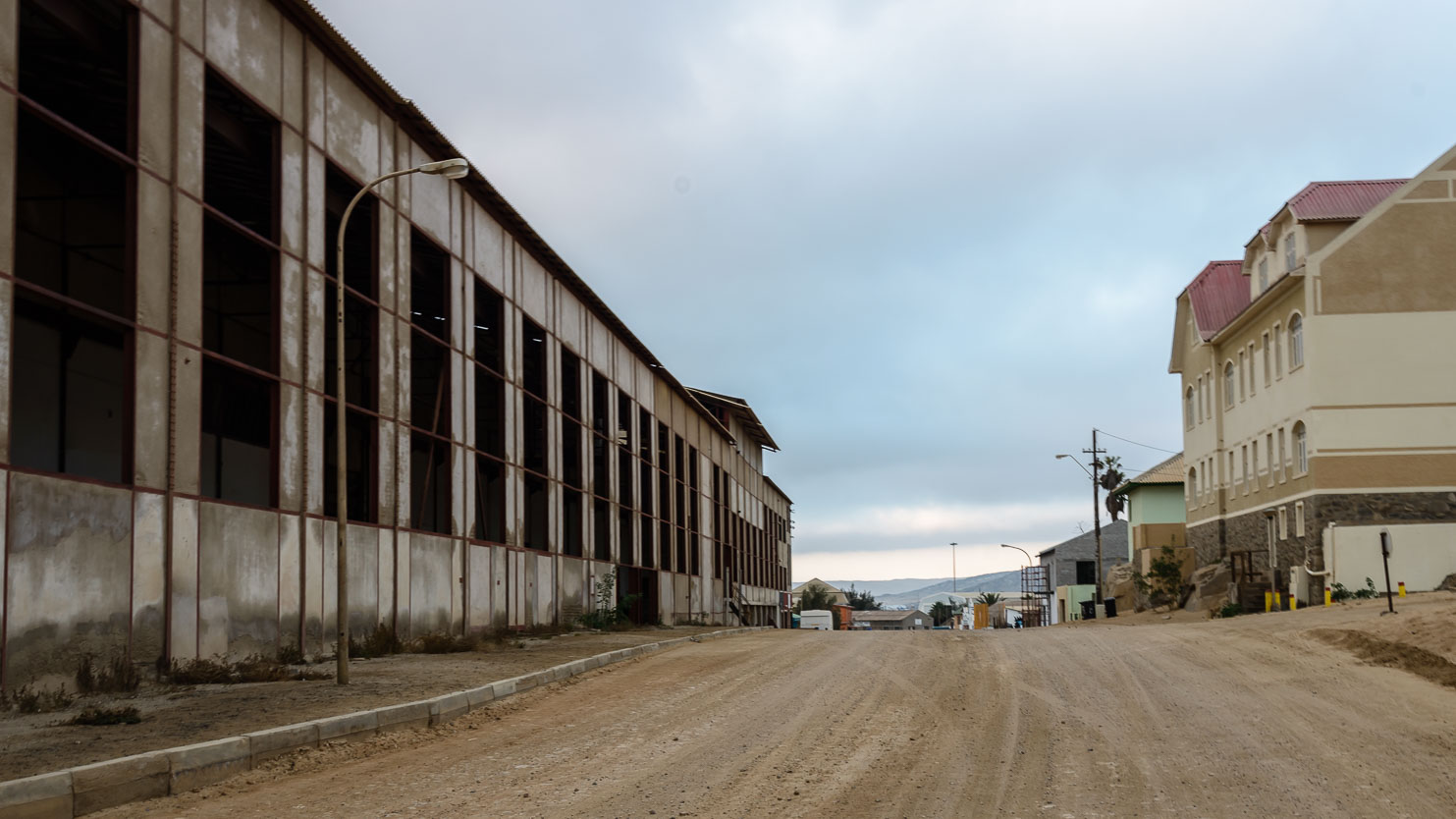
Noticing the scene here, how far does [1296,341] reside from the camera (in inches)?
1540

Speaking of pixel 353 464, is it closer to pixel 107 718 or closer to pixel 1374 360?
pixel 107 718

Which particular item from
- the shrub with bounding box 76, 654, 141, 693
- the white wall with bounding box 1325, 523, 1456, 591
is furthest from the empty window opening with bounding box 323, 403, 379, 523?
the white wall with bounding box 1325, 523, 1456, 591

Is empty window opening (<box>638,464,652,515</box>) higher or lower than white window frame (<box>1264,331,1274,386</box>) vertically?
lower

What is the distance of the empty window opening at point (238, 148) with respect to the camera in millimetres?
19609

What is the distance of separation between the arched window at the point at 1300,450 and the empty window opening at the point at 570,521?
23.0 metres

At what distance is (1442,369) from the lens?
36875 millimetres

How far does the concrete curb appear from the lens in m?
9.03

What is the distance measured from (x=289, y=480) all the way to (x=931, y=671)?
1094 centimetres

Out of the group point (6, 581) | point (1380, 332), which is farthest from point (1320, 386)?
point (6, 581)

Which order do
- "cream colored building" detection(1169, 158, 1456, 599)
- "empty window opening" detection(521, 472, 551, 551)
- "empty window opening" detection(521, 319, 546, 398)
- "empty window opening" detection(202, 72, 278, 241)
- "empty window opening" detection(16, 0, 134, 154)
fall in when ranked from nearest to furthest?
1. "empty window opening" detection(16, 0, 134, 154)
2. "empty window opening" detection(202, 72, 278, 241)
3. "empty window opening" detection(521, 472, 551, 551)
4. "empty window opening" detection(521, 319, 546, 398)
5. "cream colored building" detection(1169, 158, 1456, 599)

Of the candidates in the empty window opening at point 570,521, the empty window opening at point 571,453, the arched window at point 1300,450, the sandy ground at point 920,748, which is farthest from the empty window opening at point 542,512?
the arched window at point 1300,450

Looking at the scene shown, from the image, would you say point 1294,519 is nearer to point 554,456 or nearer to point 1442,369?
point 1442,369

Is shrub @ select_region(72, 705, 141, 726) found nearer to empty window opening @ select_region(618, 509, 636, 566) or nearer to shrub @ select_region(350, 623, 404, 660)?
shrub @ select_region(350, 623, 404, 660)

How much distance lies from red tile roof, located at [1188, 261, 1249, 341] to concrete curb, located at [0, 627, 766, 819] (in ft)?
141
